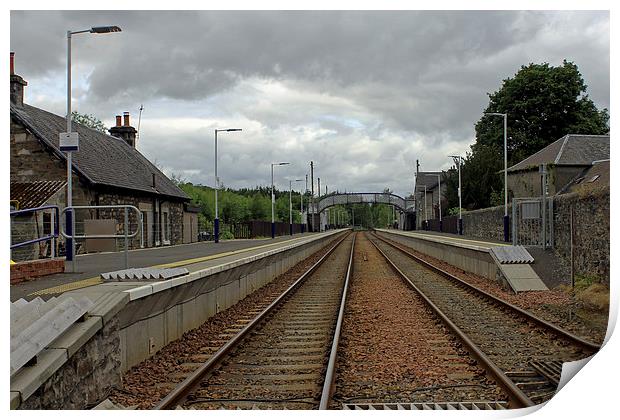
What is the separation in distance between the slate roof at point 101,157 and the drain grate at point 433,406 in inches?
871

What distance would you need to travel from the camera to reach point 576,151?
1759 inches

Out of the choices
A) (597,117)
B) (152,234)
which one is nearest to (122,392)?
(152,234)

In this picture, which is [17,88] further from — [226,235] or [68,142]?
[226,235]

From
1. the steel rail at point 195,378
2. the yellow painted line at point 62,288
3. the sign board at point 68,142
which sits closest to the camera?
the steel rail at point 195,378

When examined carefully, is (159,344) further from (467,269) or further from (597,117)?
(597,117)

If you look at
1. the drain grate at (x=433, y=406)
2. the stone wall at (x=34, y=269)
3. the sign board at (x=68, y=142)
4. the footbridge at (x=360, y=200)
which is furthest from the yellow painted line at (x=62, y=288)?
the footbridge at (x=360, y=200)

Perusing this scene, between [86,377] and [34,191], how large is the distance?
65.5ft

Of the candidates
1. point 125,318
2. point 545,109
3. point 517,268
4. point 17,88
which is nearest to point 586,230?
point 517,268

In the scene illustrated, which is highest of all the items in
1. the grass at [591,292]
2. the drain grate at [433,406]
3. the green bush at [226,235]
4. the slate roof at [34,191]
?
the slate roof at [34,191]

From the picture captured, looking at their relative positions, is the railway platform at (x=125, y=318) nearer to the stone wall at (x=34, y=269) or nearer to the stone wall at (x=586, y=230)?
the stone wall at (x=34, y=269)

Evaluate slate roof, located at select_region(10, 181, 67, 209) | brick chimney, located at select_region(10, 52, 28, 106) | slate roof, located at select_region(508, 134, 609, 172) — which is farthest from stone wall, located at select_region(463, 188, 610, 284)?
slate roof, located at select_region(508, 134, 609, 172)

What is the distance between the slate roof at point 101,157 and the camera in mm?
27094

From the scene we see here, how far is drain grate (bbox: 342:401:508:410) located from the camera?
661cm

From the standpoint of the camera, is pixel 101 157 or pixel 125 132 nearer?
pixel 101 157
